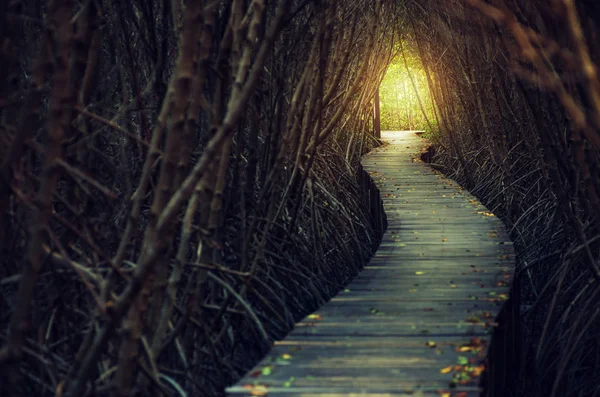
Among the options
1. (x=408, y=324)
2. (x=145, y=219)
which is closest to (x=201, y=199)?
Result: (x=408, y=324)

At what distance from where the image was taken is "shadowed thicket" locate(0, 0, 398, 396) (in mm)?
1821

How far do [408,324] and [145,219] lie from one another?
7.03 ft

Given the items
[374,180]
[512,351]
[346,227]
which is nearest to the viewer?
[512,351]

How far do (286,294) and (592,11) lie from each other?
6.91 feet

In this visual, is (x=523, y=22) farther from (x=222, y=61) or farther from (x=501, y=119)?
(x=501, y=119)

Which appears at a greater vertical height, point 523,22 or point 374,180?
point 523,22

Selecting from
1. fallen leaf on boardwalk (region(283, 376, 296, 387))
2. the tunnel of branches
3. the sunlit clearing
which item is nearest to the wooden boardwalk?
fallen leaf on boardwalk (region(283, 376, 296, 387))

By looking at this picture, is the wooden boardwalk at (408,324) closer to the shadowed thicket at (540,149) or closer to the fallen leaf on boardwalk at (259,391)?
the fallen leaf on boardwalk at (259,391)

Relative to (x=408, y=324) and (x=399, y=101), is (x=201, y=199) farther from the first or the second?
(x=399, y=101)

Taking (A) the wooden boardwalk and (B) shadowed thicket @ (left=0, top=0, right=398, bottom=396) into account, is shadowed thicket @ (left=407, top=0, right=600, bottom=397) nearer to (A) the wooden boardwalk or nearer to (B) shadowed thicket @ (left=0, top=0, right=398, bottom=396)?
(A) the wooden boardwalk

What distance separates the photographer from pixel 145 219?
4.73m

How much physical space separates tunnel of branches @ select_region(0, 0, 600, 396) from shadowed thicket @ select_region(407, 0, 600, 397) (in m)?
0.02

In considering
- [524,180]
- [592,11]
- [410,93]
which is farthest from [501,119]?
[410,93]

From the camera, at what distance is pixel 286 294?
13.9 feet
